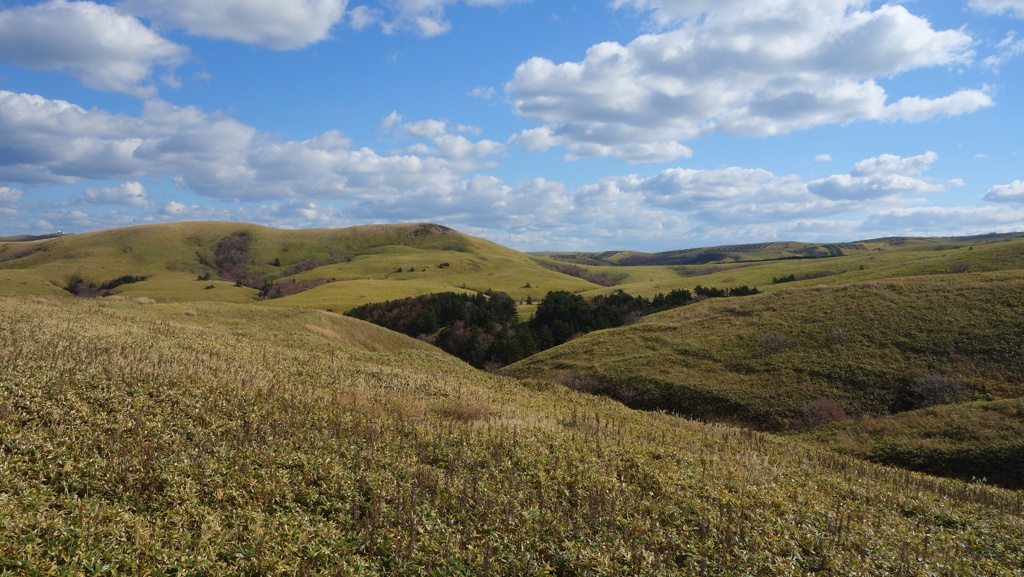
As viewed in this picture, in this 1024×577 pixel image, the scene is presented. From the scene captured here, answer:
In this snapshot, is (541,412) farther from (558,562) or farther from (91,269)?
(91,269)

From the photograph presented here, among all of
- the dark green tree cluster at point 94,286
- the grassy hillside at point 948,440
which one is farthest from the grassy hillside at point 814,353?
the dark green tree cluster at point 94,286

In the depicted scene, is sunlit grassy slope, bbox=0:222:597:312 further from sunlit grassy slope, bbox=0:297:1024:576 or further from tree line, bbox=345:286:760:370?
sunlit grassy slope, bbox=0:297:1024:576

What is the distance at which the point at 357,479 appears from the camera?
11.7 meters

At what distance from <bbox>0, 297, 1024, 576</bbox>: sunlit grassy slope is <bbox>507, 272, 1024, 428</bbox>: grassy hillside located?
2091 cm

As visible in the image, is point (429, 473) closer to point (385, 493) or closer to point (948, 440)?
point (385, 493)

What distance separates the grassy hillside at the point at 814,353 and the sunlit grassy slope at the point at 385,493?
823 inches

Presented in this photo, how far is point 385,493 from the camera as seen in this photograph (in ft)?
36.9

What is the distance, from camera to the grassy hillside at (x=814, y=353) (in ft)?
130

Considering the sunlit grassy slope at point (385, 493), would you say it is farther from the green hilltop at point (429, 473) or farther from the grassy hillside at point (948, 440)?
the grassy hillside at point (948, 440)

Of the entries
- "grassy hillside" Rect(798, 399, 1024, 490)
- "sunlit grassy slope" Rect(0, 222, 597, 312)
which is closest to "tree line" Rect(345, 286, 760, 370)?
"sunlit grassy slope" Rect(0, 222, 597, 312)

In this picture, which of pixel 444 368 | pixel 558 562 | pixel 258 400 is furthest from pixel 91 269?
pixel 558 562

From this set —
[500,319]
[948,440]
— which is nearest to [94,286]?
[500,319]

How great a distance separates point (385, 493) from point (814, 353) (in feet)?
153

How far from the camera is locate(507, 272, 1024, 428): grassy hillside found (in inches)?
1556
